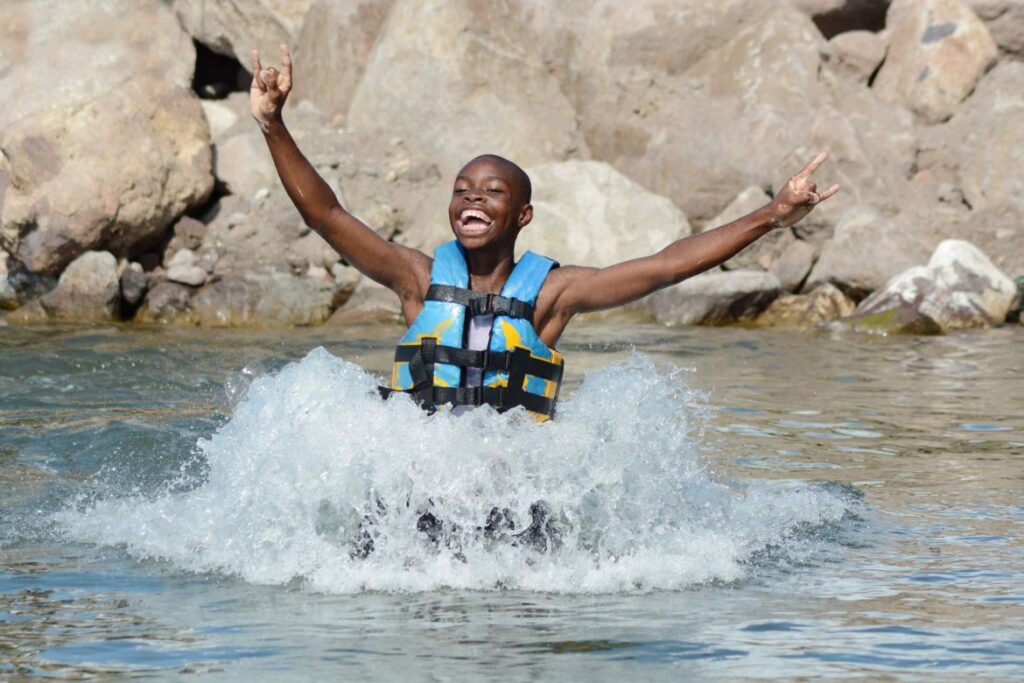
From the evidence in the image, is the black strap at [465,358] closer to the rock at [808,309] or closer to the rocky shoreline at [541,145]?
the rocky shoreline at [541,145]

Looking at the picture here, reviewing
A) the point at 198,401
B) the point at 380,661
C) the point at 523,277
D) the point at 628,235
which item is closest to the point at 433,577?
the point at 380,661

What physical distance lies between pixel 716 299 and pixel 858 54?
5157 mm

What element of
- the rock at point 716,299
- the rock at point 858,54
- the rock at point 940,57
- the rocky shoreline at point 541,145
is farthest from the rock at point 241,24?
the rock at point 940,57

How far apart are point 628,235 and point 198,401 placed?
7547 millimetres

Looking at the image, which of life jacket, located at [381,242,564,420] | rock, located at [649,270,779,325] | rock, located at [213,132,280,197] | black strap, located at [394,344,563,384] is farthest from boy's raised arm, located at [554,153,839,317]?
rock, located at [213,132,280,197]

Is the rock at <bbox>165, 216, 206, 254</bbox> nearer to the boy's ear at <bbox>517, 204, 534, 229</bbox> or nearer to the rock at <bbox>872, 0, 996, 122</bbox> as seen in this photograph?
the rock at <bbox>872, 0, 996, 122</bbox>

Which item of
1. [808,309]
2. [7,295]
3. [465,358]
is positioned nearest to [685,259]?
[465,358]

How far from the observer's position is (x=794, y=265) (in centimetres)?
1669

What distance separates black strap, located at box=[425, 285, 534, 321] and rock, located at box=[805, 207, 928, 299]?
413 inches

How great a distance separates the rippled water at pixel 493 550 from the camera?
180 inches

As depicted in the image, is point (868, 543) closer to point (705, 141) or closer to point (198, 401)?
point (198, 401)

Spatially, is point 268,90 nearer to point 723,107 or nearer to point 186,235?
point 186,235

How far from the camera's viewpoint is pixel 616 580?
5.51 metres

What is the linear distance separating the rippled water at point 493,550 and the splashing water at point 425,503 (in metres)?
0.01
